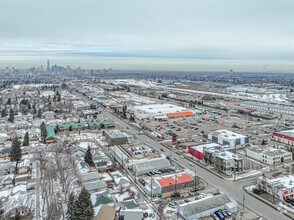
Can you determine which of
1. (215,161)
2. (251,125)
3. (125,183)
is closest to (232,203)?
(215,161)

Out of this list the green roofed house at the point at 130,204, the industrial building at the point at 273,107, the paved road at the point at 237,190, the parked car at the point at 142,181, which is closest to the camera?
the paved road at the point at 237,190

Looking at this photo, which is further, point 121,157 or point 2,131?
point 2,131

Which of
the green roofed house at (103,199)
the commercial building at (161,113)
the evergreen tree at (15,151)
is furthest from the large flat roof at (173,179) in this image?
the commercial building at (161,113)

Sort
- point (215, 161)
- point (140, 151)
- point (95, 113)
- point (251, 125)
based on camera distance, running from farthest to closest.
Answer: point (95, 113) → point (251, 125) → point (140, 151) → point (215, 161)

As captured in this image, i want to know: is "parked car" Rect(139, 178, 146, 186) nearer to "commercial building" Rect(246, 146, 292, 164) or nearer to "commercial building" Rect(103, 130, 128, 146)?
"commercial building" Rect(103, 130, 128, 146)

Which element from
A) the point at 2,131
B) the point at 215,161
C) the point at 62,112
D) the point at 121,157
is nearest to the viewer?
the point at 215,161

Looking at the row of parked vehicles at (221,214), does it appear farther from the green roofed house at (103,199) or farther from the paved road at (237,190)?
the green roofed house at (103,199)

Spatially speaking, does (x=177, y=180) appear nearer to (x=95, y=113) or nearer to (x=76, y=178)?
(x=76, y=178)

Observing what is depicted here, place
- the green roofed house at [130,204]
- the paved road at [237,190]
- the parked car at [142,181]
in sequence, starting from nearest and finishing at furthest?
1. the paved road at [237,190]
2. the green roofed house at [130,204]
3. the parked car at [142,181]
